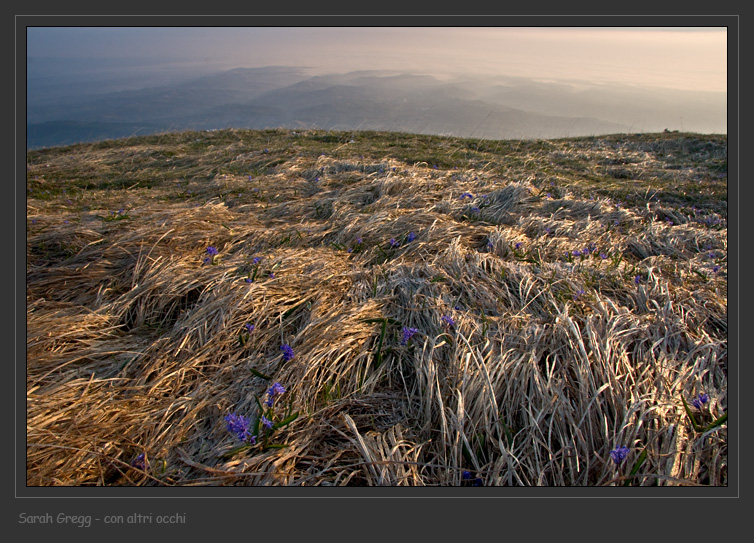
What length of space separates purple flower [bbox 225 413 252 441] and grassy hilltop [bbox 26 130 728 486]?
0.01 meters

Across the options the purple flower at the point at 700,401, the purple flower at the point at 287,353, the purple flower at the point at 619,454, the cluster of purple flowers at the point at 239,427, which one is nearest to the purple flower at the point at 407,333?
the purple flower at the point at 287,353

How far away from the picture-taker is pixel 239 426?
6.24 ft

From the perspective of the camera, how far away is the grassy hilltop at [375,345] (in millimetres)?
1862

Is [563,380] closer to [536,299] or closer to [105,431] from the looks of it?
[536,299]

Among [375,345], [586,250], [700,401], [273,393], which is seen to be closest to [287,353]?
[273,393]

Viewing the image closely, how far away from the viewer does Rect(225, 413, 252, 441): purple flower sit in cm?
188

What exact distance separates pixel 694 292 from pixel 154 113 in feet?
384

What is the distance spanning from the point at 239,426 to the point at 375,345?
3.05 ft

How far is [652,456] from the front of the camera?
5.98ft

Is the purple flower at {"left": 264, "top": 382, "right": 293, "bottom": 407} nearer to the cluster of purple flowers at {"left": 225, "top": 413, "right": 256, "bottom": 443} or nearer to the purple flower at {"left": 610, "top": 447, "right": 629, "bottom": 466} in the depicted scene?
the cluster of purple flowers at {"left": 225, "top": 413, "right": 256, "bottom": 443}

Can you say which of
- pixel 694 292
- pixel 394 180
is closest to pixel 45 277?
pixel 394 180

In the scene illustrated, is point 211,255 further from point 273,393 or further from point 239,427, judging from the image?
point 239,427

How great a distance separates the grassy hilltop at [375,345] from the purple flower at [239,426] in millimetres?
11

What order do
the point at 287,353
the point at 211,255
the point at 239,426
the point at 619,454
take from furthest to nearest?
1. the point at 211,255
2. the point at 287,353
3. the point at 239,426
4. the point at 619,454
